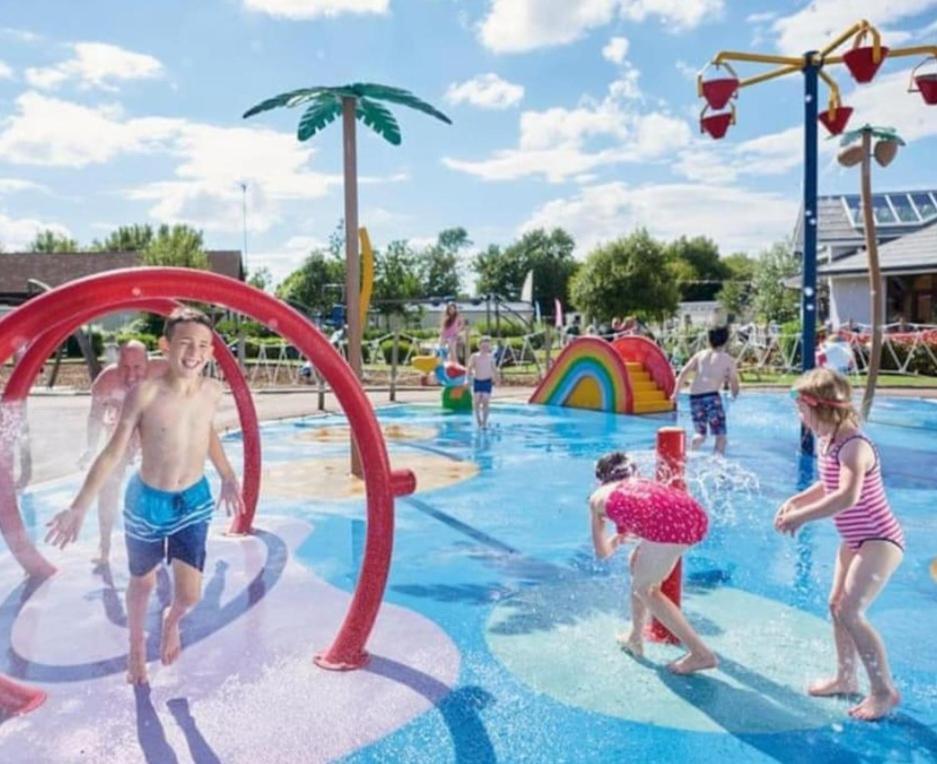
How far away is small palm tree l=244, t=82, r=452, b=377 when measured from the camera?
8906 millimetres

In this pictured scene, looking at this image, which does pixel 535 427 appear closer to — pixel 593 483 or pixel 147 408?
pixel 593 483

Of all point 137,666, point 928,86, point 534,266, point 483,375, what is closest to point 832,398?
point 137,666

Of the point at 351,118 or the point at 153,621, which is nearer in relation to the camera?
the point at 153,621

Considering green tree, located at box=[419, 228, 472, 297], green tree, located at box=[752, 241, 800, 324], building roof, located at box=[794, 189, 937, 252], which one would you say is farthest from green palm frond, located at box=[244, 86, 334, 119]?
green tree, located at box=[419, 228, 472, 297]

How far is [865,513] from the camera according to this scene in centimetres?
368

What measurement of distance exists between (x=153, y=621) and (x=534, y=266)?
84.2 meters

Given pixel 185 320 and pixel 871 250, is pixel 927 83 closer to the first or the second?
pixel 871 250

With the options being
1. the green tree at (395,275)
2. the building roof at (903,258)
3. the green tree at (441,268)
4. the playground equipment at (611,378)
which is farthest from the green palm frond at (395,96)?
the green tree at (441,268)

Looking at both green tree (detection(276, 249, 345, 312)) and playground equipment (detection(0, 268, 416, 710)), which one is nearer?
playground equipment (detection(0, 268, 416, 710))

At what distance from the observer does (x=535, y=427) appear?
46.9 ft

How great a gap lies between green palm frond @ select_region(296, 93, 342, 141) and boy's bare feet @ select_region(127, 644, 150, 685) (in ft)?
21.4

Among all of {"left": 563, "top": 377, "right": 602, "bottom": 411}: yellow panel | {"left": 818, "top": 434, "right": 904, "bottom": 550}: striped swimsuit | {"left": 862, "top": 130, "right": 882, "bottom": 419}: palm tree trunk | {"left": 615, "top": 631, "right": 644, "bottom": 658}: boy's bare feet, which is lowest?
{"left": 615, "top": 631, "right": 644, "bottom": 658}: boy's bare feet

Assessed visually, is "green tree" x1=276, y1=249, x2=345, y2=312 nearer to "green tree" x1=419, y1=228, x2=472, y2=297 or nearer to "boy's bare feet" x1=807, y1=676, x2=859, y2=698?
"green tree" x1=419, y1=228, x2=472, y2=297

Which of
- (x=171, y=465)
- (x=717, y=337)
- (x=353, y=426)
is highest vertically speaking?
(x=717, y=337)
